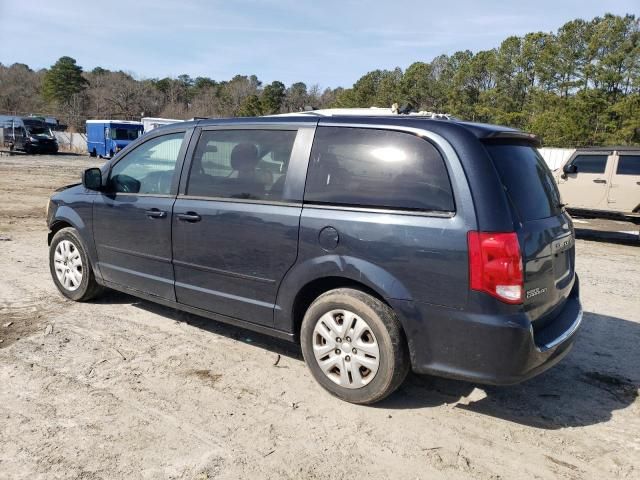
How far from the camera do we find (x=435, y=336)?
305cm

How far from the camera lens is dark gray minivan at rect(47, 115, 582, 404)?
2932 mm

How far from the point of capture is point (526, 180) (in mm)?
3316

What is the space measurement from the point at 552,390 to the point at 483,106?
38.9 m

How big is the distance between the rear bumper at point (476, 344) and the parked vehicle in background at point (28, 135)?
40.9 m

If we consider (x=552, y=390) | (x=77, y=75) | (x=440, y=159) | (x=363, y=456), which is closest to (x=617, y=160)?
(x=552, y=390)

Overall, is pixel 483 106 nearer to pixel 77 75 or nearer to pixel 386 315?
pixel 386 315

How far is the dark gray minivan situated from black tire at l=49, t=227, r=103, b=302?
3.18ft

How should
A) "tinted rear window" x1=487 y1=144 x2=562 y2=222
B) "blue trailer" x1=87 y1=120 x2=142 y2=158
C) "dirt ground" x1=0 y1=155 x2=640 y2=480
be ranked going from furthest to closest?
"blue trailer" x1=87 y1=120 x2=142 y2=158, "tinted rear window" x1=487 y1=144 x2=562 y2=222, "dirt ground" x1=0 y1=155 x2=640 y2=480

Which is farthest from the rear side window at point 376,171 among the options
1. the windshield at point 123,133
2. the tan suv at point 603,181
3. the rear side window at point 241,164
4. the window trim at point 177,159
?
the windshield at point 123,133

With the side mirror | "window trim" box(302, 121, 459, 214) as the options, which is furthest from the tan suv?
the side mirror

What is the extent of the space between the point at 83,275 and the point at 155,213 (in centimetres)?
138

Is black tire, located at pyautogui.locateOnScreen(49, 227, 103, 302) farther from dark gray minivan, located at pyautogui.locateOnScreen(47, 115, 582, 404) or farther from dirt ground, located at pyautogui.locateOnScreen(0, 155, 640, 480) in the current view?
dark gray minivan, located at pyautogui.locateOnScreen(47, 115, 582, 404)

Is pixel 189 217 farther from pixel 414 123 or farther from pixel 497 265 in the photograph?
pixel 497 265

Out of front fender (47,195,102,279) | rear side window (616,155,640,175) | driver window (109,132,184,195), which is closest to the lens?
driver window (109,132,184,195)
